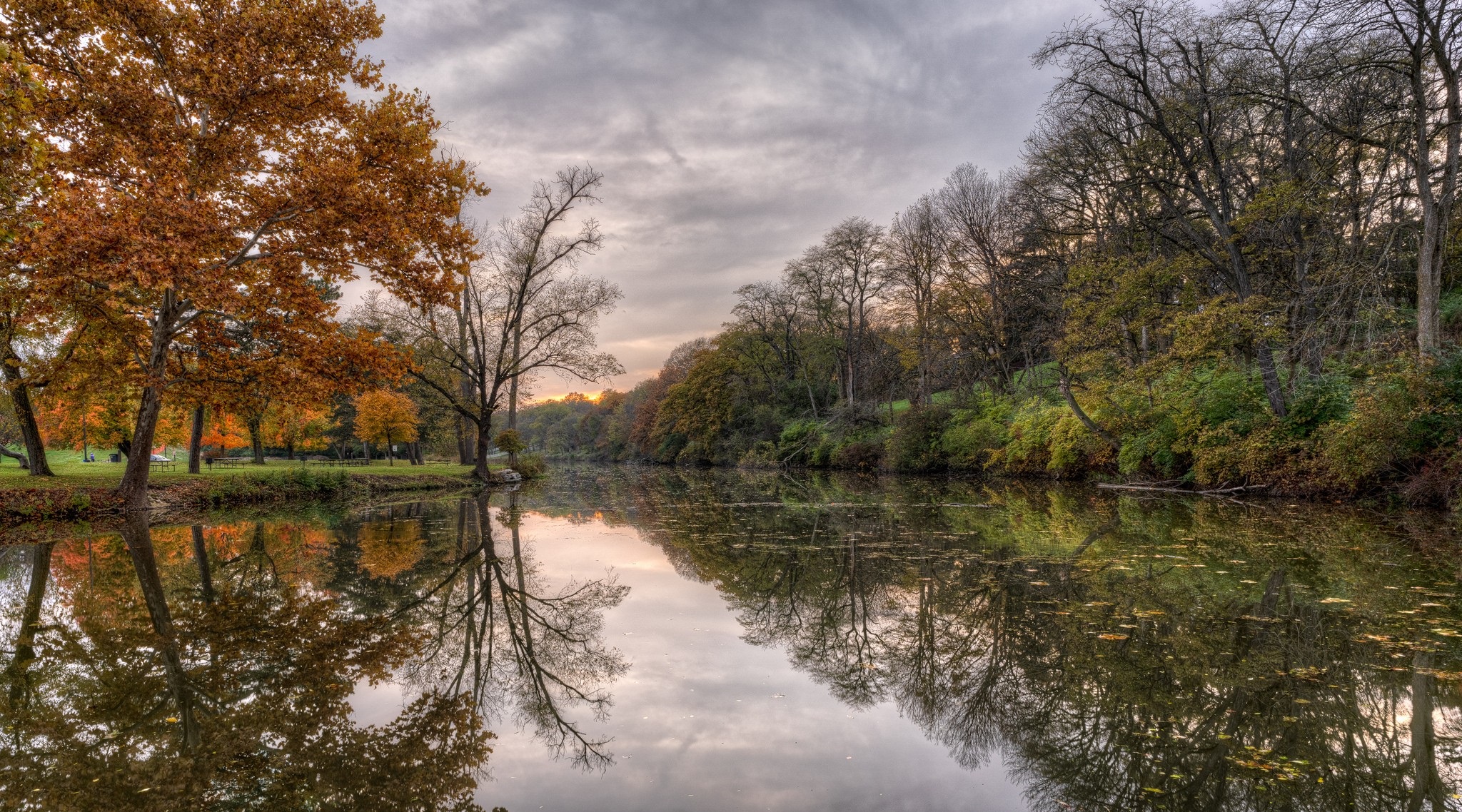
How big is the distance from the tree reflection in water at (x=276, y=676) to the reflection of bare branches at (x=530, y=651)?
0.02 m

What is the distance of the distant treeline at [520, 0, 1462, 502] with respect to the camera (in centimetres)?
1155

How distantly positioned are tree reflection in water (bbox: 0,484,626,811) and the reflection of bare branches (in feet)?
0.06

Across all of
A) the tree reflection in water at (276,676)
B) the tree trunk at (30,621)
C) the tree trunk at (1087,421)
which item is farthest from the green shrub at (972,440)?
the tree trunk at (30,621)

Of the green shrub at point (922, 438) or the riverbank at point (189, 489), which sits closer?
the riverbank at point (189, 489)

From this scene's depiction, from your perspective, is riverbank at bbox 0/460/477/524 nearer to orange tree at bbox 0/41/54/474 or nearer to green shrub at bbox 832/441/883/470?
orange tree at bbox 0/41/54/474

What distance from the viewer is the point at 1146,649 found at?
4.56 metres

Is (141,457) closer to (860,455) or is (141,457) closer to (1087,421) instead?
(1087,421)

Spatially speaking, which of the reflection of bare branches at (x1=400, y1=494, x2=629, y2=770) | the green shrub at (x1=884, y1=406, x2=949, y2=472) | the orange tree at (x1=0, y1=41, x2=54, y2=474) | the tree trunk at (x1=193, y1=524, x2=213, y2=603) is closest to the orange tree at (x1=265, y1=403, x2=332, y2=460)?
the orange tree at (x1=0, y1=41, x2=54, y2=474)

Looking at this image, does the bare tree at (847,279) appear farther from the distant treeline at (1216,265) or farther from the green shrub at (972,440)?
the green shrub at (972,440)

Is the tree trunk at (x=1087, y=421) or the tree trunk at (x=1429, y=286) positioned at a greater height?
the tree trunk at (x=1429, y=286)

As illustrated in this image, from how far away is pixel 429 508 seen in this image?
16.5 m

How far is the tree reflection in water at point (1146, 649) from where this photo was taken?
9.89ft

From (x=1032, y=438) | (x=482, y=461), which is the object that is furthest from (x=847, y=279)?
(x=482, y=461)

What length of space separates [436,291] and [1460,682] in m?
15.1
